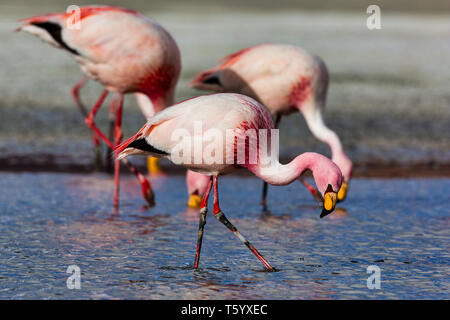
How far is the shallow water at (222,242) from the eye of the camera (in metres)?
5.07

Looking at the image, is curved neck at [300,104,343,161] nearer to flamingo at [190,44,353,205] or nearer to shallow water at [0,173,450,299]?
flamingo at [190,44,353,205]

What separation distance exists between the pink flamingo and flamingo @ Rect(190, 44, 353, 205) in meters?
0.55

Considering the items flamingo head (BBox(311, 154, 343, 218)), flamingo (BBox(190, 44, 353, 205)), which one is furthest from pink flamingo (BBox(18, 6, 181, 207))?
flamingo head (BBox(311, 154, 343, 218))

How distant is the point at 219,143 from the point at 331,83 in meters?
9.11

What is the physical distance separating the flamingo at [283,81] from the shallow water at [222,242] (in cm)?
75

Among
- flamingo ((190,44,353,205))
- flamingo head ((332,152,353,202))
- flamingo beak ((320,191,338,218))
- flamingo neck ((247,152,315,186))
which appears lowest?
flamingo head ((332,152,353,202))

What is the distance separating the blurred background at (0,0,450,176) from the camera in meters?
10.6

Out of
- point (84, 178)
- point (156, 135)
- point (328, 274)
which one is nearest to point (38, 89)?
point (84, 178)

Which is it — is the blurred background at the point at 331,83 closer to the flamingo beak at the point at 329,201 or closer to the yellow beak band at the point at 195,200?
the yellow beak band at the point at 195,200

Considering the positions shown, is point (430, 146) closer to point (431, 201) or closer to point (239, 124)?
point (431, 201)

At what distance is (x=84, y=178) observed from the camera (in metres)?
9.00

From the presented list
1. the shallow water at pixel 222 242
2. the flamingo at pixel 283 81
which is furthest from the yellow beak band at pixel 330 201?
the flamingo at pixel 283 81

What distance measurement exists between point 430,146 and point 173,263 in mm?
6227

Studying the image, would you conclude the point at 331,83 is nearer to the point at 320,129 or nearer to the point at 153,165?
the point at 153,165
